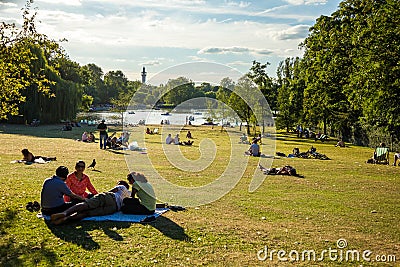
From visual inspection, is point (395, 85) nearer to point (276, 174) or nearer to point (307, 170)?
point (307, 170)

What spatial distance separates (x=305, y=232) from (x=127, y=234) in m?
3.58

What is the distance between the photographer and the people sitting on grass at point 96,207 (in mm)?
8999

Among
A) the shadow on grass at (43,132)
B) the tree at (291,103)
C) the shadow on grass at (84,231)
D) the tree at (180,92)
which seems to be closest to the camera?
the shadow on grass at (84,231)

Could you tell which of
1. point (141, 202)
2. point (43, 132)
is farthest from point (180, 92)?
point (43, 132)

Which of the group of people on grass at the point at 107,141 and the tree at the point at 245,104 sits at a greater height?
the tree at the point at 245,104

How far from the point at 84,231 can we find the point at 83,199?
1197 mm

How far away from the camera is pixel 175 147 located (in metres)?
31.0

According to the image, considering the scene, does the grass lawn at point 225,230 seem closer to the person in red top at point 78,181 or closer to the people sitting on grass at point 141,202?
the people sitting on grass at point 141,202

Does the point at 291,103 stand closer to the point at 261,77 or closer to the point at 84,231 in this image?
the point at 261,77

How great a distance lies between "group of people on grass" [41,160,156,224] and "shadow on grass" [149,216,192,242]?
53 centimetres

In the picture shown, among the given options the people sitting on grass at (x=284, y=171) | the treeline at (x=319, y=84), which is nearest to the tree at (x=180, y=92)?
the treeline at (x=319, y=84)

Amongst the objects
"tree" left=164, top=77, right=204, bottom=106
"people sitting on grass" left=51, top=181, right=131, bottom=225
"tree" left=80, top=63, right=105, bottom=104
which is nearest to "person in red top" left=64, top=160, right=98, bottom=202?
"people sitting on grass" left=51, top=181, right=131, bottom=225

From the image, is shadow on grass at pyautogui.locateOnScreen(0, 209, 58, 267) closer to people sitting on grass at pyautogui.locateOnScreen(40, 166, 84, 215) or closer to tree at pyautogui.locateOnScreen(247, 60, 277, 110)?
people sitting on grass at pyautogui.locateOnScreen(40, 166, 84, 215)

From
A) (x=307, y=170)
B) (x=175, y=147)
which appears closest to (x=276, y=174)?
(x=307, y=170)
